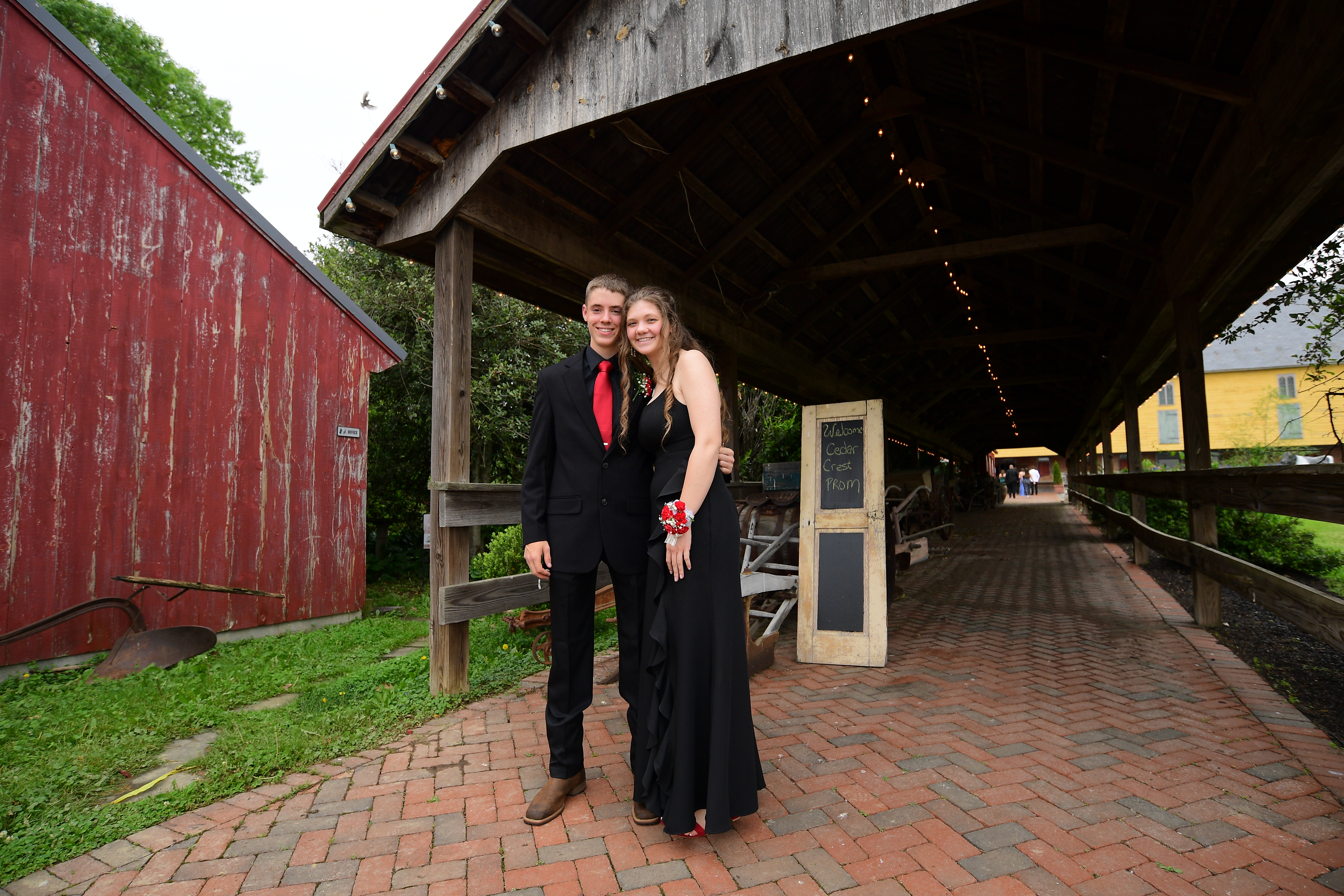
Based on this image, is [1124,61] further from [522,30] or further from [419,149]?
[419,149]

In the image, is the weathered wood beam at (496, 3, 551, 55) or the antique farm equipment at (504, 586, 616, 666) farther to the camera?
the antique farm equipment at (504, 586, 616, 666)

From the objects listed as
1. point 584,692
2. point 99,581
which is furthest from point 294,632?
point 584,692

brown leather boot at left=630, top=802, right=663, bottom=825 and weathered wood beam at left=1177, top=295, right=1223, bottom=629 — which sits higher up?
weathered wood beam at left=1177, top=295, right=1223, bottom=629

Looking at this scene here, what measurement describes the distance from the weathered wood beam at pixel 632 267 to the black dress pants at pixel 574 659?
9.07 feet

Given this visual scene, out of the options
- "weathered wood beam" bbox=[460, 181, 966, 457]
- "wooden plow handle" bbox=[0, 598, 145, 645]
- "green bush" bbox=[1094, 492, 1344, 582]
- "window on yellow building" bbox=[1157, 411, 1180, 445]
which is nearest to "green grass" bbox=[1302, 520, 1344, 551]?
"green bush" bbox=[1094, 492, 1344, 582]

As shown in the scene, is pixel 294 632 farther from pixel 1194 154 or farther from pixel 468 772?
pixel 1194 154

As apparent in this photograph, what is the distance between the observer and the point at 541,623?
193 inches

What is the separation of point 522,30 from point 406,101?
2.58 ft

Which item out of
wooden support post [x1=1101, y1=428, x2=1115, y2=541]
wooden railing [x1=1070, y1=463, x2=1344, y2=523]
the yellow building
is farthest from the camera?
the yellow building

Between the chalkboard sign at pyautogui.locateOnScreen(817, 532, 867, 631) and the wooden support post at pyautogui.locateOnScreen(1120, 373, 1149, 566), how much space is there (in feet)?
21.4

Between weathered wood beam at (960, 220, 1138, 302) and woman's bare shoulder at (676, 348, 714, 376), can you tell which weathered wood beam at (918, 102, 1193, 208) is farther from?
woman's bare shoulder at (676, 348, 714, 376)

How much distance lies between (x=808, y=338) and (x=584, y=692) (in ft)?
26.0

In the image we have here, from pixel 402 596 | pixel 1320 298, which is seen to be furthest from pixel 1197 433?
pixel 402 596

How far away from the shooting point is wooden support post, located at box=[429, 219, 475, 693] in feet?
13.0
